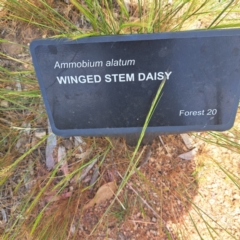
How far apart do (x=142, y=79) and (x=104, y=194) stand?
0.49 metres

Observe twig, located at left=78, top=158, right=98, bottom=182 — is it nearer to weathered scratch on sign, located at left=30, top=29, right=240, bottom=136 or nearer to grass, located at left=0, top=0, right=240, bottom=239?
grass, located at left=0, top=0, right=240, bottom=239

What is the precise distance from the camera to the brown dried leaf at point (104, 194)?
1.01 metres

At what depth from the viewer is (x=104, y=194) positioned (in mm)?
1014

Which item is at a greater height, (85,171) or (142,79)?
(142,79)

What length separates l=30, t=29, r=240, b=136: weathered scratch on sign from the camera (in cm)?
65

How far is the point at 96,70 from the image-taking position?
0.66 meters

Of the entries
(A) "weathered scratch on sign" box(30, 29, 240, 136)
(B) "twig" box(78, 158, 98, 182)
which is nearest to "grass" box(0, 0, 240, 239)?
(B) "twig" box(78, 158, 98, 182)

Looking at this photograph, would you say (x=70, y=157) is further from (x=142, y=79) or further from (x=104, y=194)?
(x=142, y=79)

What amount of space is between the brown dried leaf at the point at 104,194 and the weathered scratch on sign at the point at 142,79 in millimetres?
357

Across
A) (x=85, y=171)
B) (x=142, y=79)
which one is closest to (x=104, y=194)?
(x=85, y=171)

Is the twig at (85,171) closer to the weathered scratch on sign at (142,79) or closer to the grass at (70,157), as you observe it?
the grass at (70,157)

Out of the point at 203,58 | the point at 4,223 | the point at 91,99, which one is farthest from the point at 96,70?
the point at 4,223

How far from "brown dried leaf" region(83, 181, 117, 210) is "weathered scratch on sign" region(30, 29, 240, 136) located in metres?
0.36

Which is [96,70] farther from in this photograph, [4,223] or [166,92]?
[4,223]
